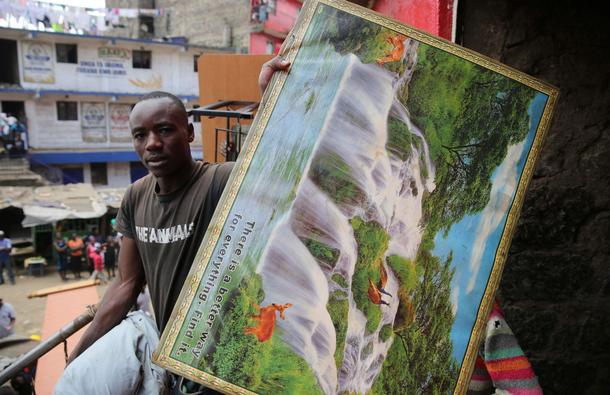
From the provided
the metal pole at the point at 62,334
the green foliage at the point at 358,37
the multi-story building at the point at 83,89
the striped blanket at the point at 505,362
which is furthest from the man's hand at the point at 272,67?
the multi-story building at the point at 83,89

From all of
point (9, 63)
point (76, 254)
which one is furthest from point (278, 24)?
point (9, 63)

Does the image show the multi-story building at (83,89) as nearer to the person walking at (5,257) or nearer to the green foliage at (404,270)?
the person walking at (5,257)

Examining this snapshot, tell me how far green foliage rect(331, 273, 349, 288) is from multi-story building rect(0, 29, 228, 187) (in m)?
23.7

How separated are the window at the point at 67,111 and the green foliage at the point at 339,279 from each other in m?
24.6

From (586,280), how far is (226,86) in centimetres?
334

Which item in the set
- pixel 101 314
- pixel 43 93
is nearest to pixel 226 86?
pixel 101 314

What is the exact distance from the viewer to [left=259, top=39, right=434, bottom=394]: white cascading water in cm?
140

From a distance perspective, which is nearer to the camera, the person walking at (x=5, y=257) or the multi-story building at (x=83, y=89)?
the person walking at (x=5, y=257)

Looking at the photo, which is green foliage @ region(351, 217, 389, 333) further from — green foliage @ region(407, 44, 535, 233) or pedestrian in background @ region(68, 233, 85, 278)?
pedestrian in background @ region(68, 233, 85, 278)

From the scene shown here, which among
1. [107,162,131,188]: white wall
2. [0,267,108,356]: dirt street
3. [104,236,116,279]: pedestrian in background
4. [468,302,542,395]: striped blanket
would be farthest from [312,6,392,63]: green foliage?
[107,162,131,188]: white wall

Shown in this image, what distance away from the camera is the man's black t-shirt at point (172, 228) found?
1796 millimetres

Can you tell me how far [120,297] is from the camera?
1.99 m

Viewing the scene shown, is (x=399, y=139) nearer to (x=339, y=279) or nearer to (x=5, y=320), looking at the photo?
(x=339, y=279)

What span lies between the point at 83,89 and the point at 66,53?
1.69 metres
